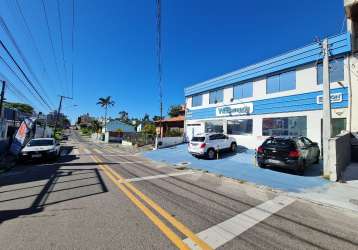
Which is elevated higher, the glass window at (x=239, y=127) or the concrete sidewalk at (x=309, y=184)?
the glass window at (x=239, y=127)

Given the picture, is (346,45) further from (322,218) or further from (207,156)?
(322,218)

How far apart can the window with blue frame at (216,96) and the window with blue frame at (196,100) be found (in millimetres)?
1779

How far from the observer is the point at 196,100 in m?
24.3

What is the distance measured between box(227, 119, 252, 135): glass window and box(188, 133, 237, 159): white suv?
9.89 ft

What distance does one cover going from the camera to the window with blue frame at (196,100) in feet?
77.2

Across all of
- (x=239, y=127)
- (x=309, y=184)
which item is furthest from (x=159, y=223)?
(x=239, y=127)

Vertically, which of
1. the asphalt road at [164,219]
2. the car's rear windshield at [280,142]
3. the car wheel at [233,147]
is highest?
the car's rear windshield at [280,142]

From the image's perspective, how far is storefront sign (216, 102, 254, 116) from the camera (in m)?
17.0

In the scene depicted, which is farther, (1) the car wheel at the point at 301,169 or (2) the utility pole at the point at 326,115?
(1) the car wheel at the point at 301,169

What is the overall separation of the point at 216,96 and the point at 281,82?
7.20 m

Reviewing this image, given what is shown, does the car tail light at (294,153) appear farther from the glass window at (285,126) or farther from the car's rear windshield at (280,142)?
the glass window at (285,126)

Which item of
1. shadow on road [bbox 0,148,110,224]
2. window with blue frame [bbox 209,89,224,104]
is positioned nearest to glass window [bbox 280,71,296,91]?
window with blue frame [bbox 209,89,224,104]

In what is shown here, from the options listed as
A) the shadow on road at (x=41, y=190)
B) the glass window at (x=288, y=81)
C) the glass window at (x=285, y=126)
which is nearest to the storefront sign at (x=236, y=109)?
the glass window at (x=285, y=126)

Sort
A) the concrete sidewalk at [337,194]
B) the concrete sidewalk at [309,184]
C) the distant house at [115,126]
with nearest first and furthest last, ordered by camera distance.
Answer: the concrete sidewalk at [337,194]
the concrete sidewalk at [309,184]
the distant house at [115,126]
